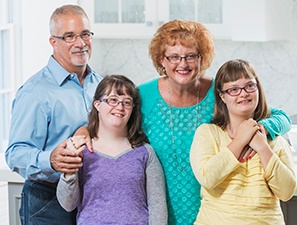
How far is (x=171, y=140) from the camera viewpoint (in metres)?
2.72

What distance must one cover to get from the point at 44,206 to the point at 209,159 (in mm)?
672

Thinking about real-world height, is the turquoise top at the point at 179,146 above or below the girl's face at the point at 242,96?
below

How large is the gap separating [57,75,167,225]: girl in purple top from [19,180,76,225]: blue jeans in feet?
0.47

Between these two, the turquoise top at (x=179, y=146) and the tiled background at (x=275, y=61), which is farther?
the tiled background at (x=275, y=61)

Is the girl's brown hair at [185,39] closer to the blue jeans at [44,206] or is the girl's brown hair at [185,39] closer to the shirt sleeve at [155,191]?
the shirt sleeve at [155,191]

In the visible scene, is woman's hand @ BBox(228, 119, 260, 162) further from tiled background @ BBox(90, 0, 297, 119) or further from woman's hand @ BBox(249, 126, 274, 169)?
tiled background @ BBox(90, 0, 297, 119)

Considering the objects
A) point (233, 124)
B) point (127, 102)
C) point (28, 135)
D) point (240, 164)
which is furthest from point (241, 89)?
point (28, 135)

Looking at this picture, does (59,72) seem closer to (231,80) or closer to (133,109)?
(133,109)

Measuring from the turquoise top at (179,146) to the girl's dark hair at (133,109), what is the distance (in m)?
0.06

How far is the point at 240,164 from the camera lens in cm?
252

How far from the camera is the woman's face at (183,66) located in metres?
2.61

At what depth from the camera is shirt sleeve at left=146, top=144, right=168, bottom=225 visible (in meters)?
2.62

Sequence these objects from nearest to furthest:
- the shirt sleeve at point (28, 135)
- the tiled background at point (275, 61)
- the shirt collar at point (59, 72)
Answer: the shirt sleeve at point (28, 135) → the shirt collar at point (59, 72) → the tiled background at point (275, 61)

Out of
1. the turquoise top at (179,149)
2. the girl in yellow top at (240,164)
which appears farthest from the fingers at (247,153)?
the turquoise top at (179,149)
